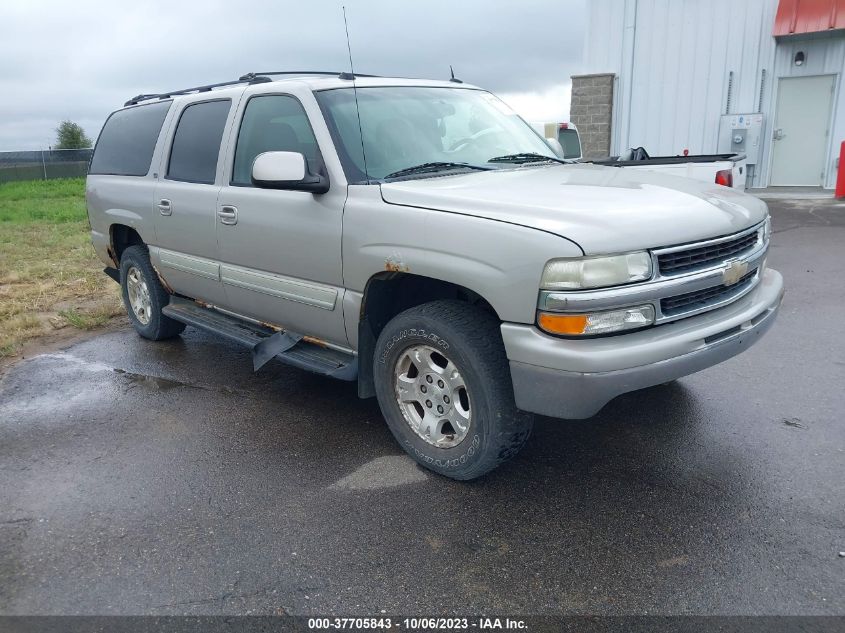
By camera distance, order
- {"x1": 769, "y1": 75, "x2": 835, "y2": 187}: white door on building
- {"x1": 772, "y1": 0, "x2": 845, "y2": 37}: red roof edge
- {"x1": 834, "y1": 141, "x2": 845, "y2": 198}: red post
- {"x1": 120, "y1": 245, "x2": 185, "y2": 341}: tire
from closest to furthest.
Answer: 1. {"x1": 120, "y1": 245, "x2": 185, "y2": 341}: tire
2. {"x1": 772, "y1": 0, "x2": 845, "y2": 37}: red roof edge
3. {"x1": 834, "y1": 141, "x2": 845, "y2": 198}: red post
4. {"x1": 769, "y1": 75, "x2": 835, "y2": 187}: white door on building

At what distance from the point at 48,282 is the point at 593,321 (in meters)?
7.95

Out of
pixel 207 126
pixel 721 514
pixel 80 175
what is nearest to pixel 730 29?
pixel 207 126

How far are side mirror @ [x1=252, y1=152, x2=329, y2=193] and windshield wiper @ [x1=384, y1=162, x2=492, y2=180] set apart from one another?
442mm

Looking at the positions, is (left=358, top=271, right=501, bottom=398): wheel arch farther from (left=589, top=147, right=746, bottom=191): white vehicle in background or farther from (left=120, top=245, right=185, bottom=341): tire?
(left=589, top=147, right=746, bottom=191): white vehicle in background

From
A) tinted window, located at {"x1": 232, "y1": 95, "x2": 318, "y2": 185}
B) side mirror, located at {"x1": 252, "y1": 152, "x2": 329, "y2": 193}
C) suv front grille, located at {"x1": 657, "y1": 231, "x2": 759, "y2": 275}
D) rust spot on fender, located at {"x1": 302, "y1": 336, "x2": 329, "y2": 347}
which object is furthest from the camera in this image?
rust spot on fender, located at {"x1": 302, "y1": 336, "x2": 329, "y2": 347}

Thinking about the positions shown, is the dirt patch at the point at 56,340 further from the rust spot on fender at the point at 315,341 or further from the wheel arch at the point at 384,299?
the wheel arch at the point at 384,299

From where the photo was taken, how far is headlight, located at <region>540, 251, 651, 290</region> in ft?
9.33

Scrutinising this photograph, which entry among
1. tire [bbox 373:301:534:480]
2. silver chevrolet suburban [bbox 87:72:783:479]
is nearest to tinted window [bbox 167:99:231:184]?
silver chevrolet suburban [bbox 87:72:783:479]

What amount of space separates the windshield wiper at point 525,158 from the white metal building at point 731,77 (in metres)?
12.4

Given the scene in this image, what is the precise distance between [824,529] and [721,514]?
15.9 inches

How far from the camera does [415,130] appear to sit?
4117 mm

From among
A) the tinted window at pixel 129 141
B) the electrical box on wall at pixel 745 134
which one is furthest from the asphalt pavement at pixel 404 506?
the electrical box on wall at pixel 745 134

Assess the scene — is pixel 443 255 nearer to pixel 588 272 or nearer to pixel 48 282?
pixel 588 272

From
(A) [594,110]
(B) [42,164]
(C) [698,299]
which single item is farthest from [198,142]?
(B) [42,164]
